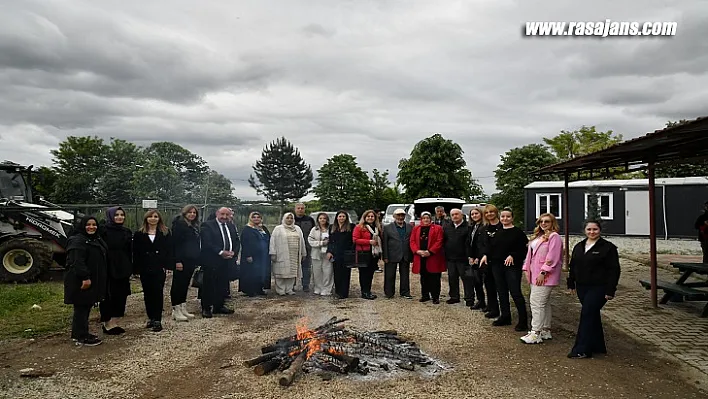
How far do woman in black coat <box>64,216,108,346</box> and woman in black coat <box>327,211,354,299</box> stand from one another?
12.7ft

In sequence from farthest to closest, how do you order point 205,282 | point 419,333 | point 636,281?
point 636,281 < point 205,282 < point 419,333

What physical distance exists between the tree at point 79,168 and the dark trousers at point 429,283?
4106cm

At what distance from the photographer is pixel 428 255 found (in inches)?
328

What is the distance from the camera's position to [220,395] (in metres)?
4.35

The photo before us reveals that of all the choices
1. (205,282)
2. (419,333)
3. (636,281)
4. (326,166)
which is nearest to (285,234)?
(205,282)

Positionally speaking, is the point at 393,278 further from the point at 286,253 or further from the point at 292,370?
the point at 292,370

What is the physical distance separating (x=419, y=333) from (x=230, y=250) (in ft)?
10.5

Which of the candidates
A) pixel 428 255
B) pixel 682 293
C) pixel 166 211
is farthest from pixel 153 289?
pixel 166 211

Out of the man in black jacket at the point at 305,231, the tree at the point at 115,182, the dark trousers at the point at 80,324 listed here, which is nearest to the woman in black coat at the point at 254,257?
the man in black jacket at the point at 305,231

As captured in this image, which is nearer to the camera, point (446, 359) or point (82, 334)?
point (446, 359)

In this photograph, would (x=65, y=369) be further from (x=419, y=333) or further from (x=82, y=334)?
(x=419, y=333)

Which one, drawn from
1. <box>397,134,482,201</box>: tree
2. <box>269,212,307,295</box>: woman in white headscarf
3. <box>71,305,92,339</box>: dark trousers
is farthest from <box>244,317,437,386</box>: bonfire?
<box>397,134,482,201</box>: tree

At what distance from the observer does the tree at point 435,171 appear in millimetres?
32938

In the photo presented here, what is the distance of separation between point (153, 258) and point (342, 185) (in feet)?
102
